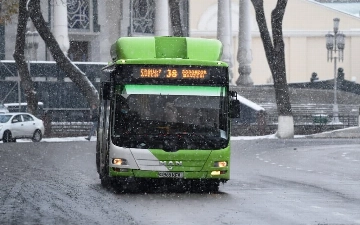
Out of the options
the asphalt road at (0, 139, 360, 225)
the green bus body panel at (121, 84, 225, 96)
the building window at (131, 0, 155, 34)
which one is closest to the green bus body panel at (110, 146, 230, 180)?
the asphalt road at (0, 139, 360, 225)

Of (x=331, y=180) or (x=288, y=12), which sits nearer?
(x=331, y=180)

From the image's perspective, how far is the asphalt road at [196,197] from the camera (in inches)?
636

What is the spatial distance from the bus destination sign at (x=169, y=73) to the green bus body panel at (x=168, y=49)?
0.29 m

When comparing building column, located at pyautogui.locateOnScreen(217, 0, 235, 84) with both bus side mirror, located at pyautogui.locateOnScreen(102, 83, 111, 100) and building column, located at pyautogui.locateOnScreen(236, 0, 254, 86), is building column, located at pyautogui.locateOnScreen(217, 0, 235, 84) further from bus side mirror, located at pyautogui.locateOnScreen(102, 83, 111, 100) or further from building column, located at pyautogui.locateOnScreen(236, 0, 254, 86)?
bus side mirror, located at pyautogui.locateOnScreen(102, 83, 111, 100)

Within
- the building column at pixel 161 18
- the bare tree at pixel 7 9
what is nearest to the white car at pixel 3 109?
the bare tree at pixel 7 9

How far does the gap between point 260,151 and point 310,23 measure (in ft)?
198

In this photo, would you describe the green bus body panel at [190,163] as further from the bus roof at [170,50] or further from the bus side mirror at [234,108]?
the bus roof at [170,50]

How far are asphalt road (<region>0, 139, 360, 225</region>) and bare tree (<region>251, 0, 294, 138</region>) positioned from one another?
57.3 feet

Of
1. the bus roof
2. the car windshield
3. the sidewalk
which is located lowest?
the sidewalk

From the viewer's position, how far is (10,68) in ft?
A: 207

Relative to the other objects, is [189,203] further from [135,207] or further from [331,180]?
[331,180]

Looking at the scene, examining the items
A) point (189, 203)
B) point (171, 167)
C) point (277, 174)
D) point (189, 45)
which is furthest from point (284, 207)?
point (277, 174)

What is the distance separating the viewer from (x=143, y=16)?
7344 cm

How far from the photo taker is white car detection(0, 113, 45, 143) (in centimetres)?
4997
